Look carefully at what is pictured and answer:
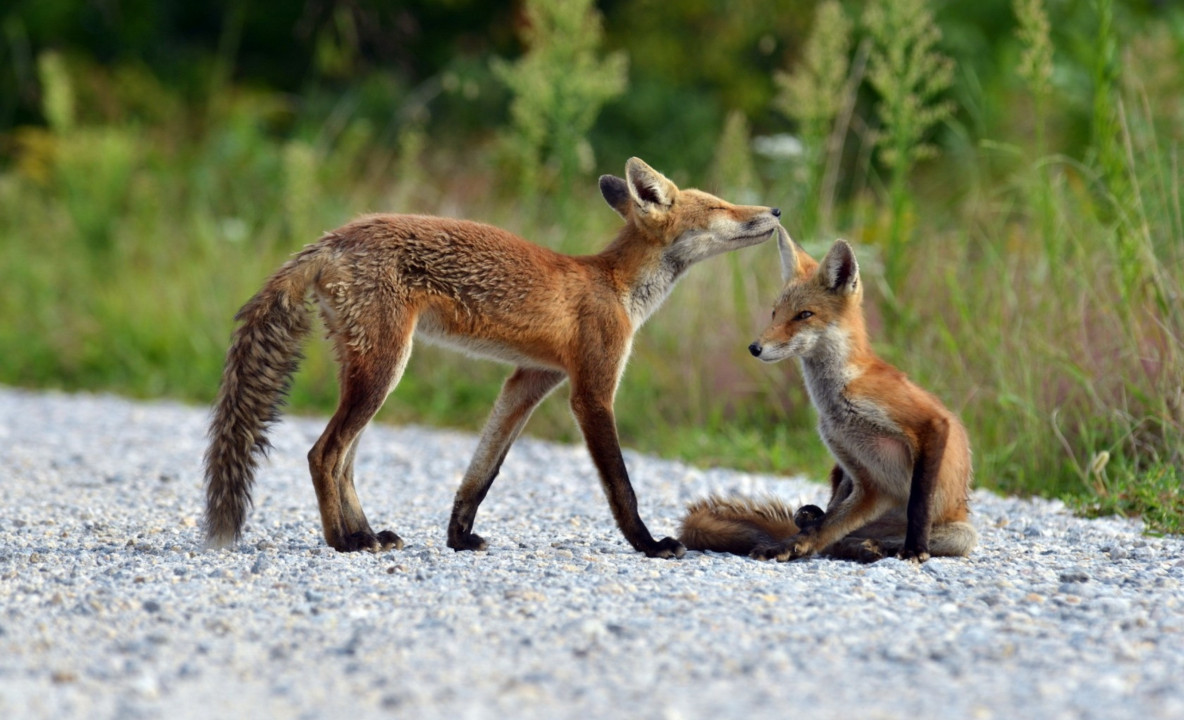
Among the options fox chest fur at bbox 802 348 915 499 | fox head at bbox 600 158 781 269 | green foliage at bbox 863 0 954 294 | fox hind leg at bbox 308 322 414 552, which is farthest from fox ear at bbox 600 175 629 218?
green foliage at bbox 863 0 954 294

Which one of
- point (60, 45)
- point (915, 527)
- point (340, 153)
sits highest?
point (60, 45)

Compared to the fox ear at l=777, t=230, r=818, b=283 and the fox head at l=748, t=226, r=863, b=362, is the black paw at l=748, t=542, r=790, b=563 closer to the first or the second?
the fox head at l=748, t=226, r=863, b=362

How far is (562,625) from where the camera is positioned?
3996mm

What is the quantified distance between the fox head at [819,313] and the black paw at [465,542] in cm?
137

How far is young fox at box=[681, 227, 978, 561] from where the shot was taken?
514cm

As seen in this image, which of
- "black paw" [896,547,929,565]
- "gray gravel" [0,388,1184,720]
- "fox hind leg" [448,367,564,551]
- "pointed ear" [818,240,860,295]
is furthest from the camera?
"fox hind leg" [448,367,564,551]

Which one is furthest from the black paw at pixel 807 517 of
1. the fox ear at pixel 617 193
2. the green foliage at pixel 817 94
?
the green foliage at pixel 817 94

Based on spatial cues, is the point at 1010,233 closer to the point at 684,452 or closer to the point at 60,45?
the point at 684,452

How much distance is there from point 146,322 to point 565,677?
9.67 m

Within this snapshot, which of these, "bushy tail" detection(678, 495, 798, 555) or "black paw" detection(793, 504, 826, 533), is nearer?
"black paw" detection(793, 504, 826, 533)

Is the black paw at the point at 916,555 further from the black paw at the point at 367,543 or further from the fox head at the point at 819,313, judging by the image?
the black paw at the point at 367,543

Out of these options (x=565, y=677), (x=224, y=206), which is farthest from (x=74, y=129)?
(x=565, y=677)

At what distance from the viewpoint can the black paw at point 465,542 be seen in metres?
5.45

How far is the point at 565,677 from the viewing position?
347 cm
